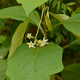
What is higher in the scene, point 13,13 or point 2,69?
point 13,13

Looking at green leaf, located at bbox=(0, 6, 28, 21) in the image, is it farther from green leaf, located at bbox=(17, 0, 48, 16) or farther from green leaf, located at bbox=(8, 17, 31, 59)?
green leaf, located at bbox=(17, 0, 48, 16)

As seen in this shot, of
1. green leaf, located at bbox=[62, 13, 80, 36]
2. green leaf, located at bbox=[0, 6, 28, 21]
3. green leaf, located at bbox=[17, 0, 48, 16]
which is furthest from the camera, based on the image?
green leaf, located at bbox=[0, 6, 28, 21]

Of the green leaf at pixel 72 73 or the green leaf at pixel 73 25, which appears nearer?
the green leaf at pixel 73 25

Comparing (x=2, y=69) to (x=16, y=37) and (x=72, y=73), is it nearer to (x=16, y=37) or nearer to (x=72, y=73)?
(x=16, y=37)

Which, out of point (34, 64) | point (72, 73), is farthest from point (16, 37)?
point (72, 73)

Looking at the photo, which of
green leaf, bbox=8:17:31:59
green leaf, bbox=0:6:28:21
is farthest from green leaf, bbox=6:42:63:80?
green leaf, bbox=0:6:28:21

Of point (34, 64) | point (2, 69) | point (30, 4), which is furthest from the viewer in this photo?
point (2, 69)

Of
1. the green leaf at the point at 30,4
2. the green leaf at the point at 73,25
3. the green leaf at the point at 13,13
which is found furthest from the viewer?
the green leaf at the point at 13,13

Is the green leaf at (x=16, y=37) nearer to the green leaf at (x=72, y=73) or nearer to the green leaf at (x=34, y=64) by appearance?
the green leaf at (x=34, y=64)

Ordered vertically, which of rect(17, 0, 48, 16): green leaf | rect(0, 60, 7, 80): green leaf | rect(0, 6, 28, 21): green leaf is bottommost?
rect(0, 60, 7, 80): green leaf

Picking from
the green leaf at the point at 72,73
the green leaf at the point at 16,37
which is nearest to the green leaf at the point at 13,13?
the green leaf at the point at 16,37
